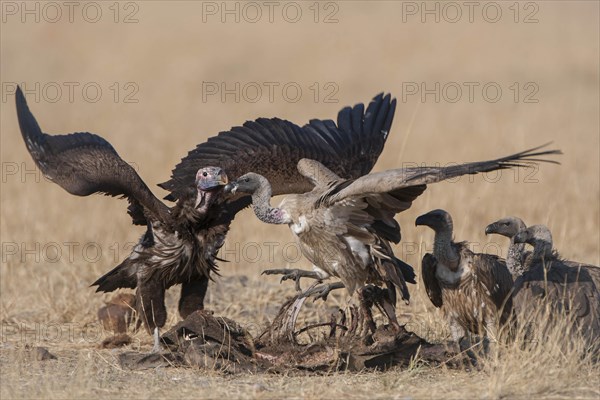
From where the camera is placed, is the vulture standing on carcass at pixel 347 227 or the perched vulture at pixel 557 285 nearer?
the vulture standing on carcass at pixel 347 227

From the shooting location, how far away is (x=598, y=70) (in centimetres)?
1738

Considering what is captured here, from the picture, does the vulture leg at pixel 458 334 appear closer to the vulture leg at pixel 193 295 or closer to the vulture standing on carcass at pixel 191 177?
the vulture standing on carcass at pixel 191 177

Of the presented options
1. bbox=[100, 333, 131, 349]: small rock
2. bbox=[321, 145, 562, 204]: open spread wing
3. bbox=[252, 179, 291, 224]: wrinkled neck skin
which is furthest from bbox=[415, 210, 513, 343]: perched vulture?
bbox=[100, 333, 131, 349]: small rock

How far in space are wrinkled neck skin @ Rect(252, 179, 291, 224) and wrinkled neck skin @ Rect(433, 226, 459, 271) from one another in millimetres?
868

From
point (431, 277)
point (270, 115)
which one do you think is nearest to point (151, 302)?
point (431, 277)

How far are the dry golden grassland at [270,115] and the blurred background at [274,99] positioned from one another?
37 millimetres

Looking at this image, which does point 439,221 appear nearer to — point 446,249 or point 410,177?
point 446,249

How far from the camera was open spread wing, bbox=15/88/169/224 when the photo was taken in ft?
21.8

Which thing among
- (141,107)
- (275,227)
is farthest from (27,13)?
(275,227)

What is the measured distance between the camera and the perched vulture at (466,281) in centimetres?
629

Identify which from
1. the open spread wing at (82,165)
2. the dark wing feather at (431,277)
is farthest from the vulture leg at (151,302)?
the dark wing feather at (431,277)

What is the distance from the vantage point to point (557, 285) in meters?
6.38

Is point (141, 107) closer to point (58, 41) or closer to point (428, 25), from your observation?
point (58, 41)

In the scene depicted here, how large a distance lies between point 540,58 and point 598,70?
107 centimetres
